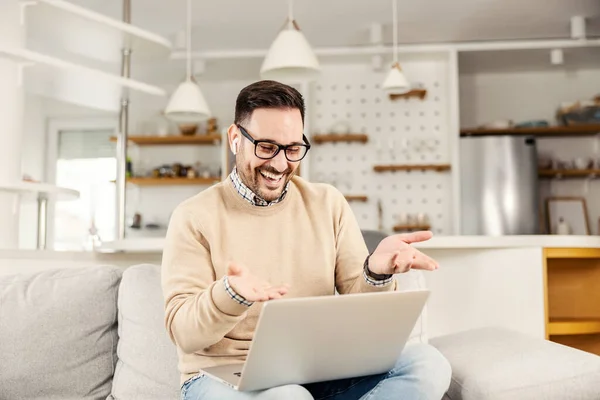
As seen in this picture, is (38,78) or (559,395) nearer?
(559,395)

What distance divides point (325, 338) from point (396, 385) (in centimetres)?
23

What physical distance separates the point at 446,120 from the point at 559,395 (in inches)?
175

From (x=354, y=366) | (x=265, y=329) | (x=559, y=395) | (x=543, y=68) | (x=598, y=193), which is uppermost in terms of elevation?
(x=543, y=68)

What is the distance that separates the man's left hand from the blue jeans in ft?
0.62

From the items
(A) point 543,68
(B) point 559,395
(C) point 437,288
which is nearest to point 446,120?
(A) point 543,68

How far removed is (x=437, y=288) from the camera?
2838mm

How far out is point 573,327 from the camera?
282cm

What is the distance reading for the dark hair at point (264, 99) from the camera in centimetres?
154

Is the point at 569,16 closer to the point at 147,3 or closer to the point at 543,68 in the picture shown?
the point at 543,68

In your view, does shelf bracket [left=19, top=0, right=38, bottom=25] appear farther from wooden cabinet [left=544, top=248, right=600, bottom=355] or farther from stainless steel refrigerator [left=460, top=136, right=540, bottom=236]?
stainless steel refrigerator [left=460, top=136, right=540, bottom=236]

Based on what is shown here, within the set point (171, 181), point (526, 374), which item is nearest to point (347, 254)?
point (526, 374)

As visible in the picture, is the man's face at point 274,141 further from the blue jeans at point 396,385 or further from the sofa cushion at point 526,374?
the sofa cushion at point 526,374

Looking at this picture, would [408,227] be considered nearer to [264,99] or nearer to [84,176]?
[84,176]

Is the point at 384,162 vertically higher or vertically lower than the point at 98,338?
higher
